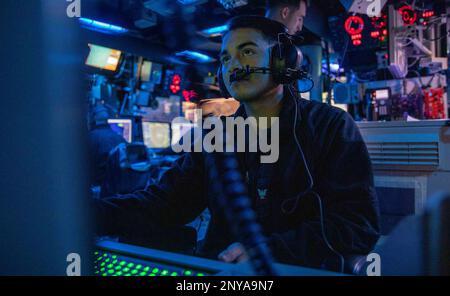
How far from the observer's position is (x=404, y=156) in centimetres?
159

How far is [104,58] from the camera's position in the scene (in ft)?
16.9

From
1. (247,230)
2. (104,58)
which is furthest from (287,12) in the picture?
(104,58)

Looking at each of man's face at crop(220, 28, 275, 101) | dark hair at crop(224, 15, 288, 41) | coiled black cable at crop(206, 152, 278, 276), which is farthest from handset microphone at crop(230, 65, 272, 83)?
coiled black cable at crop(206, 152, 278, 276)

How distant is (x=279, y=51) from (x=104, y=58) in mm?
4405

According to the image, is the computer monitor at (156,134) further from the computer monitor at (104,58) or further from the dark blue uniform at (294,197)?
the dark blue uniform at (294,197)

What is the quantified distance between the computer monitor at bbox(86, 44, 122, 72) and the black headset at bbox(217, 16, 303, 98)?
4188 millimetres

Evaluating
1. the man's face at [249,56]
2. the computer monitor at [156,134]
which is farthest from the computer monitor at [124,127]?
the man's face at [249,56]

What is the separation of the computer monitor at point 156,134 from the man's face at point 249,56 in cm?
461

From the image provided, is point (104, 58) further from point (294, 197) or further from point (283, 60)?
point (294, 197)

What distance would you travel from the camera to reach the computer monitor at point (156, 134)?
5.77 m

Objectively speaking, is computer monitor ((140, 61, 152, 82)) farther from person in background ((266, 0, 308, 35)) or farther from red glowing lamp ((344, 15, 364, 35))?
red glowing lamp ((344, 15, 364, 35))

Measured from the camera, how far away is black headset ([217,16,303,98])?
1263 mm

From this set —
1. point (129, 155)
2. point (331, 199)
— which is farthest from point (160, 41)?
point (331, 199)

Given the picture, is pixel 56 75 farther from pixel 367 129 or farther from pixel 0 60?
pixel 367 129
